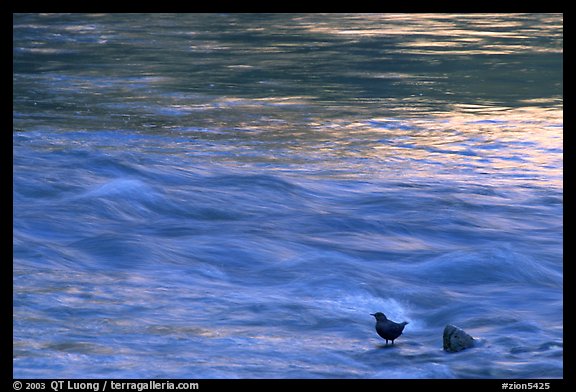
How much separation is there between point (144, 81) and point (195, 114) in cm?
215

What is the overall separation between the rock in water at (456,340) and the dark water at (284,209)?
3.1 inches

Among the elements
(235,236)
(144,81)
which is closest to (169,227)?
(235,236)

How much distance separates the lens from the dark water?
5.99 meters

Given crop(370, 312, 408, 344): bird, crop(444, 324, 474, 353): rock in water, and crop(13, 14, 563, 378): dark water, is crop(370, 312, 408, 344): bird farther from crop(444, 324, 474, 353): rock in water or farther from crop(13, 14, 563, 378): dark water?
→ crop(444, 324, 474, 353): rock in water

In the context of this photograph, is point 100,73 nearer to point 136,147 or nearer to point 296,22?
point 136,147

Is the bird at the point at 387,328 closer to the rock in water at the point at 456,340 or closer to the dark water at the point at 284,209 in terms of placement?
the dark water at the point at 284,209

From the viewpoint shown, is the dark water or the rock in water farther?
the dark water

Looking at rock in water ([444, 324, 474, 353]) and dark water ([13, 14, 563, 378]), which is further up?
dark water ([13, 14, 563, 378])

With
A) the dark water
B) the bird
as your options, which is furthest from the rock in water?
the bird

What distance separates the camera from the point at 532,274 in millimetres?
7703

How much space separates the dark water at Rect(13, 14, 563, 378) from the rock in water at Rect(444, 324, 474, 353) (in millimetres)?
80

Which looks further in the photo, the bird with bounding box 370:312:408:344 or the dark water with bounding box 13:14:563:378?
the dark water with bounding box 13:14:563:378

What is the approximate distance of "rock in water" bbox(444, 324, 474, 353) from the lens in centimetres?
582

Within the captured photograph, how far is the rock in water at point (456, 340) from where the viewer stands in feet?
19.1
